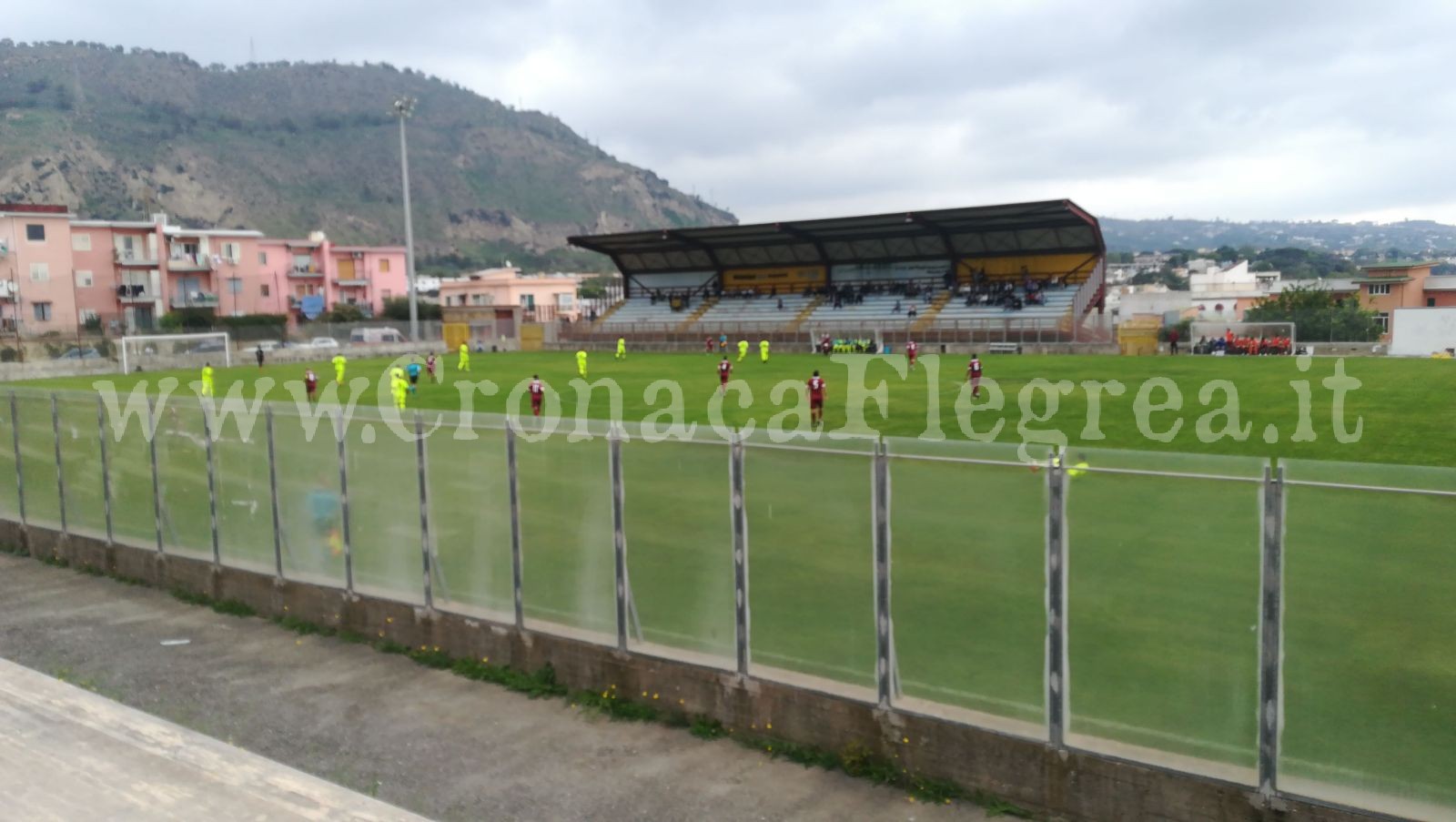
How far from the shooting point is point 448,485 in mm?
9141

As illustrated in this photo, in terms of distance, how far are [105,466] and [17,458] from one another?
2258 mm

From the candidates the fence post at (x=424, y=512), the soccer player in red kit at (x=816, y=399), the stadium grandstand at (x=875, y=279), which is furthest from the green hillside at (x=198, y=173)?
the fence post at (x=424, y=512)

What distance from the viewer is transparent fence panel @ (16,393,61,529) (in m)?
13.3

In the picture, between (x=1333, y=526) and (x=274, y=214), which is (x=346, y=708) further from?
(x=274, y=214)

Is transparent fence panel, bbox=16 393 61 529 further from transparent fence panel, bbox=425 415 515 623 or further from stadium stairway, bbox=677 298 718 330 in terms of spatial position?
stadium stairway, bbox=677 298 718 330

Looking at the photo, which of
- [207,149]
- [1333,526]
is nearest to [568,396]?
[1333,526]

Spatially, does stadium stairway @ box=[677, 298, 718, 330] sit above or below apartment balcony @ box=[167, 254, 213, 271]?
below

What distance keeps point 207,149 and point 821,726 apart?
613 ft

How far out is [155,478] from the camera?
39.0ft

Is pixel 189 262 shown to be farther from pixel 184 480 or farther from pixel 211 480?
pixel 211 480

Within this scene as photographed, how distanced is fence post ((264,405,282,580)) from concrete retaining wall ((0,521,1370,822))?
21 cm

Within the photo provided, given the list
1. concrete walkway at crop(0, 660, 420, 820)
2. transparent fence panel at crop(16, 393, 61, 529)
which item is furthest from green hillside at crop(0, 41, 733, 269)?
concrete walkway at crop(0, 660, 420, 820)

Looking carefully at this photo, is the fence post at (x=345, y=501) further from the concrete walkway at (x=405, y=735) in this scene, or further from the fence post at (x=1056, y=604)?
the fence post at (x=1056, y=604)

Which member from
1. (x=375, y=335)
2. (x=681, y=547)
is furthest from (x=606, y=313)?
(x=681, y=547)
